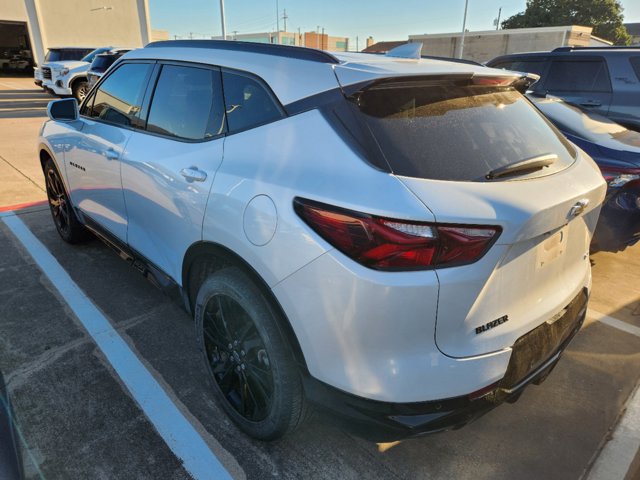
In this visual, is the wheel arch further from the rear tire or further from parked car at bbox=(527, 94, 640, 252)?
parked car at bbox=(527, 94, 640, 252)

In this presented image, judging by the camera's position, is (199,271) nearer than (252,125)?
No

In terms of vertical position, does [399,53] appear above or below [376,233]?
above

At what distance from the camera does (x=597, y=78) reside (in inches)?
256

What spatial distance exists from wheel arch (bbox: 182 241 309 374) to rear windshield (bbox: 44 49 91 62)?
1901 centimetres

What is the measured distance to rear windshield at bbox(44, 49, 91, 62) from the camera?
17.3 meters

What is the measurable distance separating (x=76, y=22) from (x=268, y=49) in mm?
34714

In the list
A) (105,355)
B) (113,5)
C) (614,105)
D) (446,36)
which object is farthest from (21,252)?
(446,36)

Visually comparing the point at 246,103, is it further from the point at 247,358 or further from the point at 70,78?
the point at 70,78

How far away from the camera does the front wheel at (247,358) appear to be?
188 cm

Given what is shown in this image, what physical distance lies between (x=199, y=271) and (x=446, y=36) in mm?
48030

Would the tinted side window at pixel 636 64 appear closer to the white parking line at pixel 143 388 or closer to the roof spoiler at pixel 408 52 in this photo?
the roof spoiler at pixel 408 52

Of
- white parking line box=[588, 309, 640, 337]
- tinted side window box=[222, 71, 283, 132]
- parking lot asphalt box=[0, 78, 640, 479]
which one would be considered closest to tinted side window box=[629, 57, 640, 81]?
parking lot asphalt box=[0, 78, 640, 479]

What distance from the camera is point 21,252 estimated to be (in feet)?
14.0

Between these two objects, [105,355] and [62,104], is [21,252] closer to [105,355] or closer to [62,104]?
[62,104]
